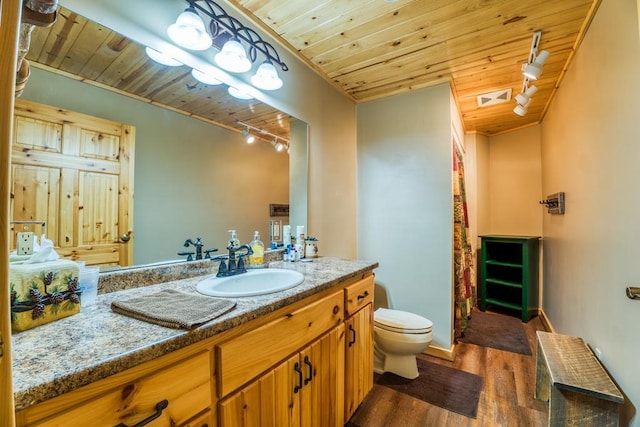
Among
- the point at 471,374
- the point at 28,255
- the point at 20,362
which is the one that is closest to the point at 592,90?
the point at 471,374

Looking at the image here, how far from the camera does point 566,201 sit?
2076mm

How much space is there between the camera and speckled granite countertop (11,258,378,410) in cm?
47

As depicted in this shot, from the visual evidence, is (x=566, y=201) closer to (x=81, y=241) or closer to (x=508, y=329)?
(x=508, y=329)

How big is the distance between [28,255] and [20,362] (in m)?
0.47

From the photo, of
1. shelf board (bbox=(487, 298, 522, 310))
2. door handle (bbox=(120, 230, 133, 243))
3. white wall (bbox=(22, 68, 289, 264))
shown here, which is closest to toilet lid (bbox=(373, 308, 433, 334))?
white wall (bbox=(22, 68, 289, 264))

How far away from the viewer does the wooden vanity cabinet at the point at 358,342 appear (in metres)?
1.38

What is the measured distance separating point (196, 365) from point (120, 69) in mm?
1169

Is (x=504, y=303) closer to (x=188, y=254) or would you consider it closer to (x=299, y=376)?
(x=299, y=376)

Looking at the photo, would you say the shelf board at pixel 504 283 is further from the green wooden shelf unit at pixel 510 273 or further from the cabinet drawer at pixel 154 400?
the cabinet drawer at pixel 154 400

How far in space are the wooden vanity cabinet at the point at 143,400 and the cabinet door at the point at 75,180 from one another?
0.68m

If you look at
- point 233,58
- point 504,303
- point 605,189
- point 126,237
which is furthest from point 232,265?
point 504,303

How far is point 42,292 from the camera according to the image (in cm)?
71

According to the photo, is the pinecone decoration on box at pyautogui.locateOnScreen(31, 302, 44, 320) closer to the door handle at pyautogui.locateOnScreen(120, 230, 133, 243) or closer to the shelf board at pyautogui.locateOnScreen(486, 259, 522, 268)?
the door handle at pyautogui.locateOnScreen(120, 230, 133, 243)

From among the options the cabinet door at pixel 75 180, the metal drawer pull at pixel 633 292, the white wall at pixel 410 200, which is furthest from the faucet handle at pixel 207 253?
the metal drawer pull at pixel 633 292
